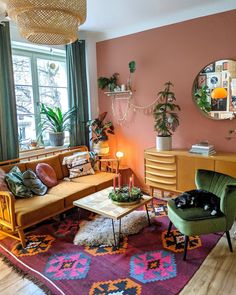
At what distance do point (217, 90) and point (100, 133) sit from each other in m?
1.86

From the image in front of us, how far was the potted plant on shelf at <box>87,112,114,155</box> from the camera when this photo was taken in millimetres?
4137

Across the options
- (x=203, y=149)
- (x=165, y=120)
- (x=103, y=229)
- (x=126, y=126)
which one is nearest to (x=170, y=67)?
(x=165, y=120)

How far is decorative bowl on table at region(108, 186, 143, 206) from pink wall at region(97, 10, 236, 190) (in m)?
1.33

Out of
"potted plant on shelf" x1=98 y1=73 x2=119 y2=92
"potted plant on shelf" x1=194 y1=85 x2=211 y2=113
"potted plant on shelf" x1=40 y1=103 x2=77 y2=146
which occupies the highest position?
"potted plant on shelf" x1=98 y1=73 x2=119 y2=92

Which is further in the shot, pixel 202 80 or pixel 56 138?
pixel 56 138

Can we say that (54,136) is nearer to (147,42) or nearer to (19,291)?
(147,42)

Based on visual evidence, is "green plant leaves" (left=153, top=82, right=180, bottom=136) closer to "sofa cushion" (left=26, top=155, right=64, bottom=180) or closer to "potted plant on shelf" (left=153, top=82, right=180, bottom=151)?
"potted plant on shelf" (left=153, top=82, right=180, bottom=151)

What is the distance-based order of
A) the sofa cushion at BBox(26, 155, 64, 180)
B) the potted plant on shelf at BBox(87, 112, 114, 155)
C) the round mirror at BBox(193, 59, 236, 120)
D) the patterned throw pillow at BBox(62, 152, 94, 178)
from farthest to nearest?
1. the potted plant on shelf at BBox(87, 112, 114, 155)
2. the patterned throw pillow at BBox(62, 152, 94, 178)
3. the sofa cushion at BBox(26, 155, 64, 180)
4. the round mirror at BBox(193, 59, 236, 120)

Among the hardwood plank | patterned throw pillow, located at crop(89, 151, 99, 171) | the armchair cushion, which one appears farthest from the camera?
patterned throw pillow, located at crop(89, 151, 99, 171)

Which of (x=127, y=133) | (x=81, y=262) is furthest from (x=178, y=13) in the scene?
(x=81, y=262)

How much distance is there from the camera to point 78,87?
4273 mm

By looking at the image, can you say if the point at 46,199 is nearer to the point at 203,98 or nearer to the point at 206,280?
the point at 206,280

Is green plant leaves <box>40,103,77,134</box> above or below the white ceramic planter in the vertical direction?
above

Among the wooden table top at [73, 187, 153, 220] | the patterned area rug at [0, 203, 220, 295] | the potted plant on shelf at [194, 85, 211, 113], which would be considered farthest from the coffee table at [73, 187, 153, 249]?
the potted plant on shelf at [194, 85, 211, 113]
